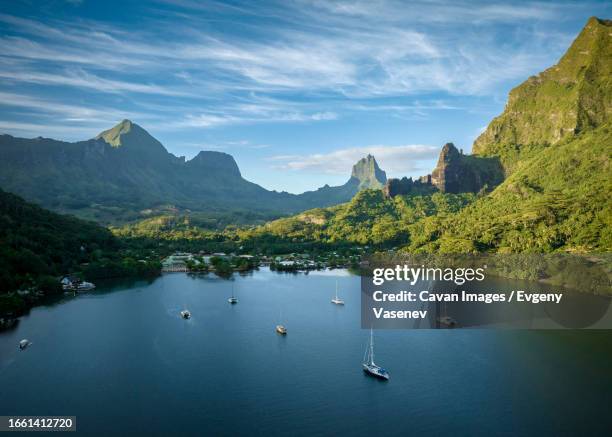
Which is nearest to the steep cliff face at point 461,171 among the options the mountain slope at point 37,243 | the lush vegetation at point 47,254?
Result: the lush vegetation at point 47,254

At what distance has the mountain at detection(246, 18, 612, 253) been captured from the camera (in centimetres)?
9900

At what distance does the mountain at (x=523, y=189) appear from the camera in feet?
325

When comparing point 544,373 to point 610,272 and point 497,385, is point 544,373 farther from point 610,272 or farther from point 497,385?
point 610,272

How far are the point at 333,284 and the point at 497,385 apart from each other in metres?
51.9

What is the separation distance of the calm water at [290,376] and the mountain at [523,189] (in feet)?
154

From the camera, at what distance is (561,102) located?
15950 cm

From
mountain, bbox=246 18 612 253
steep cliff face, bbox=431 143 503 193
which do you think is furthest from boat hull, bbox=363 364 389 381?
steep cliff face, bbox=431 143 503 193

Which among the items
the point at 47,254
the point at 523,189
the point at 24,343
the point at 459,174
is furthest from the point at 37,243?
Result: the point at 459,174

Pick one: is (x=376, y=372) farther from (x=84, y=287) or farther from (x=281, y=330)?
(x=84, y=287)

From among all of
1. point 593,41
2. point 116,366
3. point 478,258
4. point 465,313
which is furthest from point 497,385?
point 593,41

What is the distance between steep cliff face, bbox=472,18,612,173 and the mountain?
1.08 ft

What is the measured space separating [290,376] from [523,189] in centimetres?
10849

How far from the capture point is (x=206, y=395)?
128 feet

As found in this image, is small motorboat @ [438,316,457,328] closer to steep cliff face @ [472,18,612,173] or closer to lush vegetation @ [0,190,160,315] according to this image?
lush vegetation @ [0,190,160,315]
